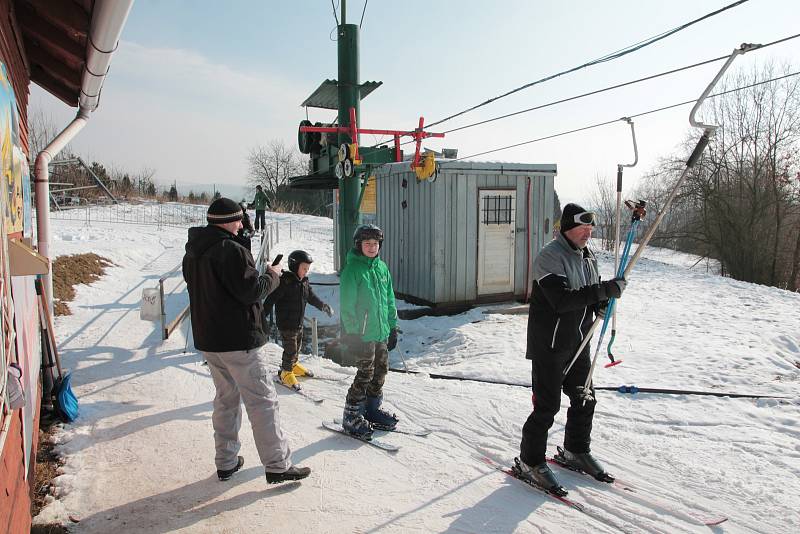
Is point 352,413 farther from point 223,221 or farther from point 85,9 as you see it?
point 85,9


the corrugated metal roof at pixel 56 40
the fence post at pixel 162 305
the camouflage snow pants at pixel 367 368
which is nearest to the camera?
the corrugated metal roof at pixel 56 40

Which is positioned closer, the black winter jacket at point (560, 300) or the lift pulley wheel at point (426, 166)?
the black winter jacket at point (560, 300)

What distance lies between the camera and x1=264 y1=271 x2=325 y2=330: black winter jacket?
18.9 feet

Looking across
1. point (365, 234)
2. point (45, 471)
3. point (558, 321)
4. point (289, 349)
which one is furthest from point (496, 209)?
point (45, 471)

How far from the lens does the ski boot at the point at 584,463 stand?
3789 millimetres

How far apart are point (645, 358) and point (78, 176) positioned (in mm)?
33601

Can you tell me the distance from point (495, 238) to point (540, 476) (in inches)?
307

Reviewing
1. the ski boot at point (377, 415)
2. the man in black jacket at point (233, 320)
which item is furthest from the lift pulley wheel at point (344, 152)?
the man in black jacket at point (233, 320)

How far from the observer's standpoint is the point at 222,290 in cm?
330

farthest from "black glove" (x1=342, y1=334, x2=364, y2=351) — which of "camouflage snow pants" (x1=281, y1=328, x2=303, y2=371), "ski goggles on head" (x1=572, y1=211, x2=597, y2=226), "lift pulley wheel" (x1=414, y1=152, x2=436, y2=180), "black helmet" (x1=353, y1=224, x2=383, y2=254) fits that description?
"lift pulley wheel" (x1=414, y1=152, x2=436, y2=180)

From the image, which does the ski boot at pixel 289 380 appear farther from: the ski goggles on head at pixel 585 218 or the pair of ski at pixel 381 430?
the ski goggles on head at pixel 585 218

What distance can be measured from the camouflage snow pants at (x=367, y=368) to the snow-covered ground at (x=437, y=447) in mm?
377

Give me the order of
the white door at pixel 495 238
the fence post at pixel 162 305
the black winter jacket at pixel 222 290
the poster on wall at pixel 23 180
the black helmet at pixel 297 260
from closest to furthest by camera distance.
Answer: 1. the black winter jacket at pixel 222 290
2. the poster on wall at pixel 23 180
3. the black helmet at pixel 297 260
4. the fence post at pixel 162 305
5. the white door at pixel 495 238

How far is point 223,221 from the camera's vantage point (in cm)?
336
